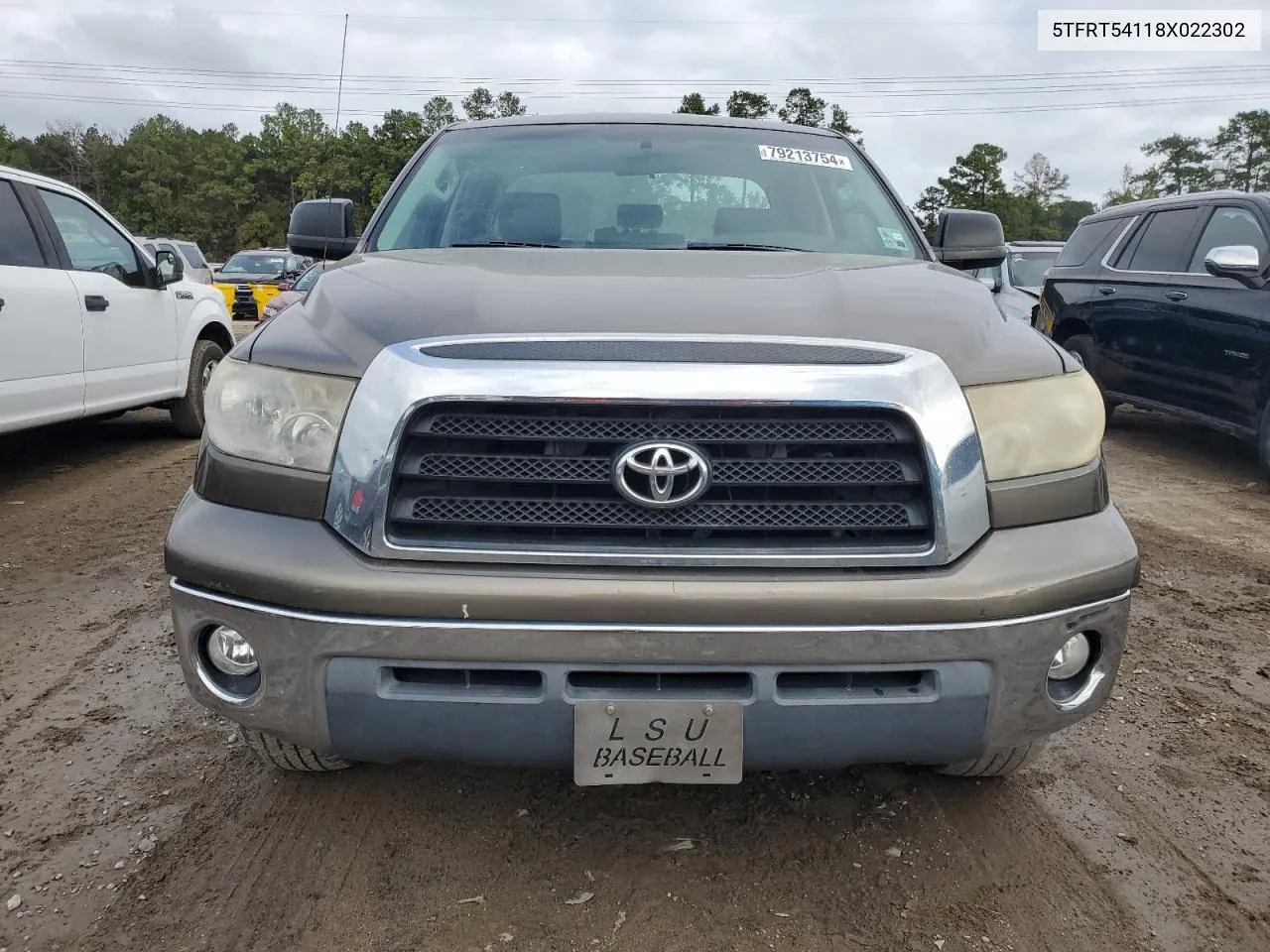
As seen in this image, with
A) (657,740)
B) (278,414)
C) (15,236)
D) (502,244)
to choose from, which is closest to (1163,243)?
(502,244)

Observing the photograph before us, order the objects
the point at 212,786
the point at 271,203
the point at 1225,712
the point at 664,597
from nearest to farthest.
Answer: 1. the point at 664,597
2. the point at 212,786
3. the point at 1225,712
4. the point at 271,203

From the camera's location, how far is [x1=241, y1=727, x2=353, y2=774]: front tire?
2145 millimetres

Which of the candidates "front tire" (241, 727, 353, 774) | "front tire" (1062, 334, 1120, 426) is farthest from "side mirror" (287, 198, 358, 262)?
"front tire" (1062, 334, 1120, 426)

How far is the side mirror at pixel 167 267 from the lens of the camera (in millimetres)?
A: 6211

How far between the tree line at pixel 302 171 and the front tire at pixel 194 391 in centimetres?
3932

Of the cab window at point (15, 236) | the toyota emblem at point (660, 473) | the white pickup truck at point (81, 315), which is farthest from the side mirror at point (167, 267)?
the toyota emblem at point (660, 473)

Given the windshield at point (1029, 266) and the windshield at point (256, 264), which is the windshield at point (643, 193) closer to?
the windshield at point (1029, 266)

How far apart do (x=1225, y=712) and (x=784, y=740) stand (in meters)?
1.92

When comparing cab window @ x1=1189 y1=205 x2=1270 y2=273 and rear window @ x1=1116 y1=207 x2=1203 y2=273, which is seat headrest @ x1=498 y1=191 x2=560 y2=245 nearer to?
cab window @ x1=1189 y1=205 x2=1270 y2=273

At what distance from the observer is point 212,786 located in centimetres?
240

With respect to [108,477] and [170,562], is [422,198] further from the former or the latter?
[108,477]

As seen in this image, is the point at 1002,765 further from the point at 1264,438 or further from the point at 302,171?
the point at 302,171

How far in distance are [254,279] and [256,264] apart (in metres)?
1.24

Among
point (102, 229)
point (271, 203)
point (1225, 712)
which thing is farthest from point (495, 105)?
point (1225, 712)
